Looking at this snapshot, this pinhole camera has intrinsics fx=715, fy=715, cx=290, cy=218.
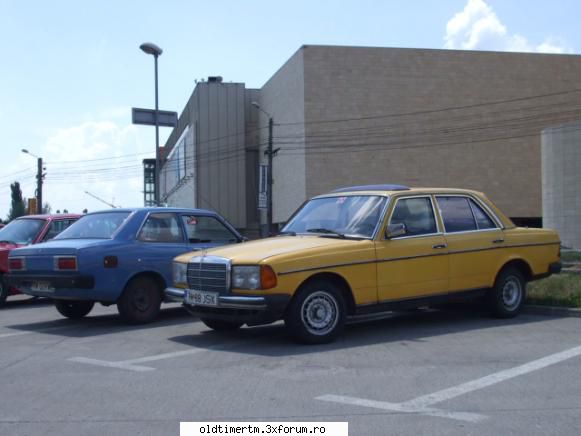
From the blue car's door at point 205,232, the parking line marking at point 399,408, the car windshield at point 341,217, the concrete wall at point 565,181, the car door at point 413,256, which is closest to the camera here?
the parking line marking at point 399,408

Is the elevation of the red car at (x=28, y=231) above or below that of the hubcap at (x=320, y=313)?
above

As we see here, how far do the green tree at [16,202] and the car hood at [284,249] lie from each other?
51037 millimetres

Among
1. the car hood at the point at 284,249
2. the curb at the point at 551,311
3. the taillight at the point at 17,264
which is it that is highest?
the car hood at the point at 284,249

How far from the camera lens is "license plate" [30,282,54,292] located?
951 cm

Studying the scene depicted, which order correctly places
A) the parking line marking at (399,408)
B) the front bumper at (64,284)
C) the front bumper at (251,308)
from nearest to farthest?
the parking line marking at (399,408) → the front bumper at (251,308) → the front bumper at (64,284)

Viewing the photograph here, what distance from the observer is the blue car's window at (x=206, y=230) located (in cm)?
1091

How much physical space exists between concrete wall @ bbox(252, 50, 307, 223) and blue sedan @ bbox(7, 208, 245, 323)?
94.2 ft

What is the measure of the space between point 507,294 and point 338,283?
281 cm

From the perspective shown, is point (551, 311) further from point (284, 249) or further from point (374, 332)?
point (284, 249)

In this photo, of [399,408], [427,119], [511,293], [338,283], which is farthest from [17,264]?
[427,119]

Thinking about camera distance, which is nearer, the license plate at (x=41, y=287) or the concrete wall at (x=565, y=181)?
the license plate at (x=41, y=287)

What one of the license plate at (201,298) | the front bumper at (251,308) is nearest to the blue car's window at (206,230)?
the license plate at (201,298)

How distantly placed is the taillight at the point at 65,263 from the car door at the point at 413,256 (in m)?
3.97

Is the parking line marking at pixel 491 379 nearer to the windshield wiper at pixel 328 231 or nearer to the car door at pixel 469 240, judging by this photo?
the car door at pixel 469 240
